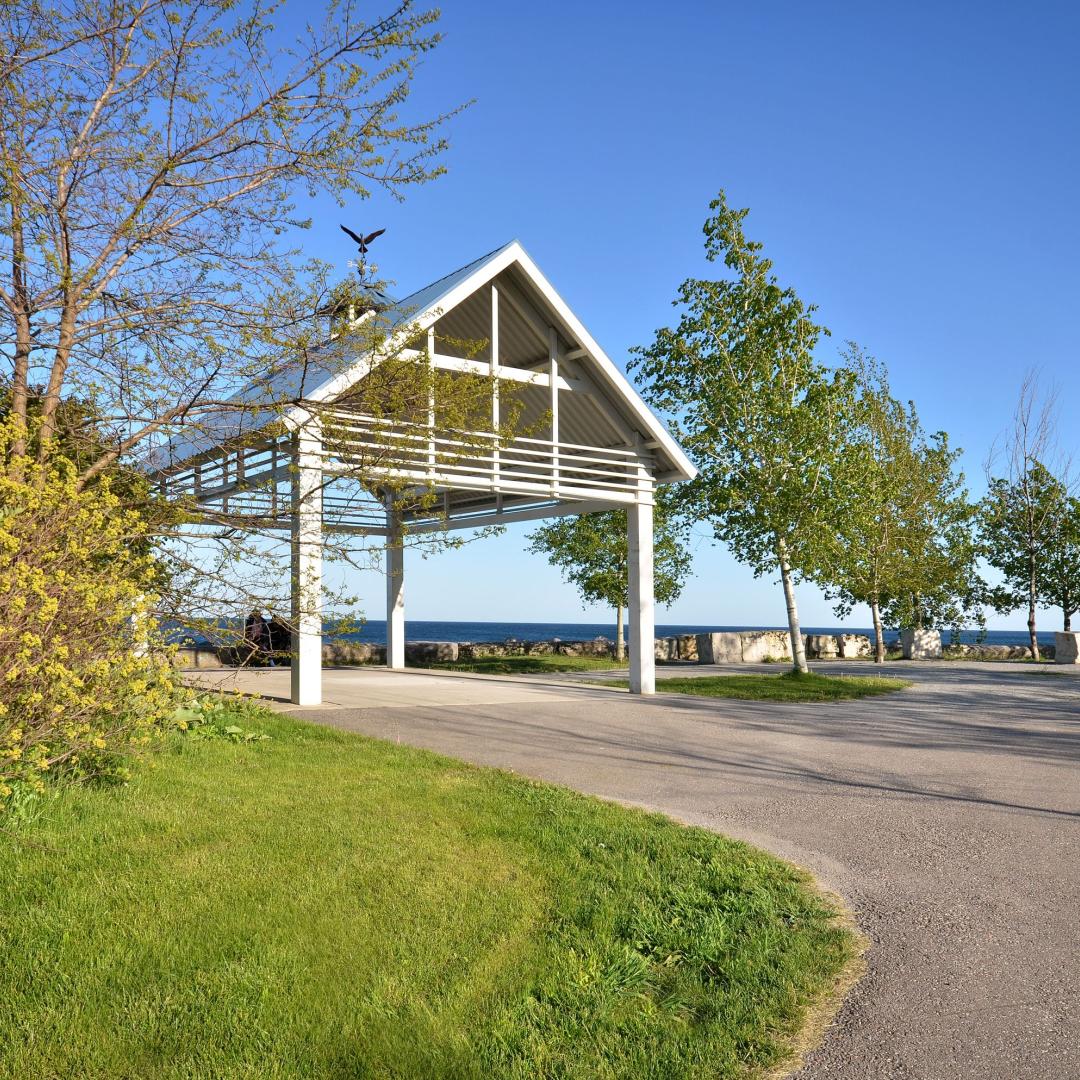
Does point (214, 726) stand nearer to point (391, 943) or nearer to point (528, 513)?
point (391, 943)

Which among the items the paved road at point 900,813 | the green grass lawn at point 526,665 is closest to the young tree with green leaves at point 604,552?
the green grass lawn at point 526,665

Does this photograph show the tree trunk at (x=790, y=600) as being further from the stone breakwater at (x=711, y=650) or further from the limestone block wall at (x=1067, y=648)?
the limestone block wall at (x=1067, y=648)

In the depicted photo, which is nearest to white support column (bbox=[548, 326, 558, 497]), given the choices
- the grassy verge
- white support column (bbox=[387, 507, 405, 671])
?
the grassy verge

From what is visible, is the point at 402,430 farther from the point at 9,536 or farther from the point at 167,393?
the point at 9,536

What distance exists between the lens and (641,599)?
1666cm

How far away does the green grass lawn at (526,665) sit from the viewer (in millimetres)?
24219

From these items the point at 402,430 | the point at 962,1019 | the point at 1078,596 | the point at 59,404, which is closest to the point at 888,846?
the point at 962,1019

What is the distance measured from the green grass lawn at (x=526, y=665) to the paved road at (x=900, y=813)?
8.00m

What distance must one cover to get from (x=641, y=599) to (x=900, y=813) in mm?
9475

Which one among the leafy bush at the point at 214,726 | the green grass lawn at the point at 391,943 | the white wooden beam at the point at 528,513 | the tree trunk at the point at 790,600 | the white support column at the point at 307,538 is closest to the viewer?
the green grass lawn at the point at 391,943

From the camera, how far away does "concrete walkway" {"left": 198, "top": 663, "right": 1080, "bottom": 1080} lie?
3652 mm

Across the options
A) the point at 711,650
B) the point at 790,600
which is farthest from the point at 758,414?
the point at 711,650

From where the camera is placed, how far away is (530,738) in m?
10.9

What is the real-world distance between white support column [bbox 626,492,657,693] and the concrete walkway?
0.60 m
